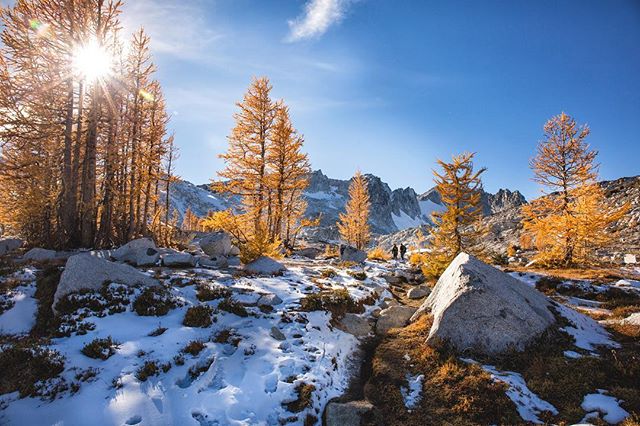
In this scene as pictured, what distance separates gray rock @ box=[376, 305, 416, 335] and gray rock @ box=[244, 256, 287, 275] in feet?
18.4

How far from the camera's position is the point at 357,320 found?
9555mm

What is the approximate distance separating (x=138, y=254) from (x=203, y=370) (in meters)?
9.51

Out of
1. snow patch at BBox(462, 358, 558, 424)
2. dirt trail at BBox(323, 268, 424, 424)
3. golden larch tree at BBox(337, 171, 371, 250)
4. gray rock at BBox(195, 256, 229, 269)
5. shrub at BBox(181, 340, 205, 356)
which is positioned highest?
golden larch tree at BBox(337, 171, 371, 250)

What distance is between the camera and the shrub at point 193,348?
21.7 feet

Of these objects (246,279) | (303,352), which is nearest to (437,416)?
(303,352)

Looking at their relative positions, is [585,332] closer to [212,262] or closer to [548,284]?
[548,284]

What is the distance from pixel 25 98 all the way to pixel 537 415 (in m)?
21.3

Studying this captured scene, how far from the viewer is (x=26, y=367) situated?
5.45 m

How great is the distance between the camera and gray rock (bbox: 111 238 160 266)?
13427 millimetres

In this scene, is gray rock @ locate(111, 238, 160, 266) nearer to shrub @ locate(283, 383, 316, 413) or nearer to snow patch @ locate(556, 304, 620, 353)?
shrub @ locate(283, 383, 316, 413)

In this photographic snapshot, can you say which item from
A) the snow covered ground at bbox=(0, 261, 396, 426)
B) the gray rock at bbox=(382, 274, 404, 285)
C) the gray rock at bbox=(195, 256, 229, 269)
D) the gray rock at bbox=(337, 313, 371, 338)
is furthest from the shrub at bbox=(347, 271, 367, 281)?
the gray rock at bbox=(195, 256, 229, 269)

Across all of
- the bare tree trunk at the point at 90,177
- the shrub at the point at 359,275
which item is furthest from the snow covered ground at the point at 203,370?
the bare tree trunk at the point at 90,177

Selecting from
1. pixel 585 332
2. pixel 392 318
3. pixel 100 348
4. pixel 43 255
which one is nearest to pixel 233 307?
pixel 100 348

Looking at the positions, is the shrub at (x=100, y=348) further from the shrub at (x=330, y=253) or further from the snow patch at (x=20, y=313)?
the shrub at (x=330, y=253)
